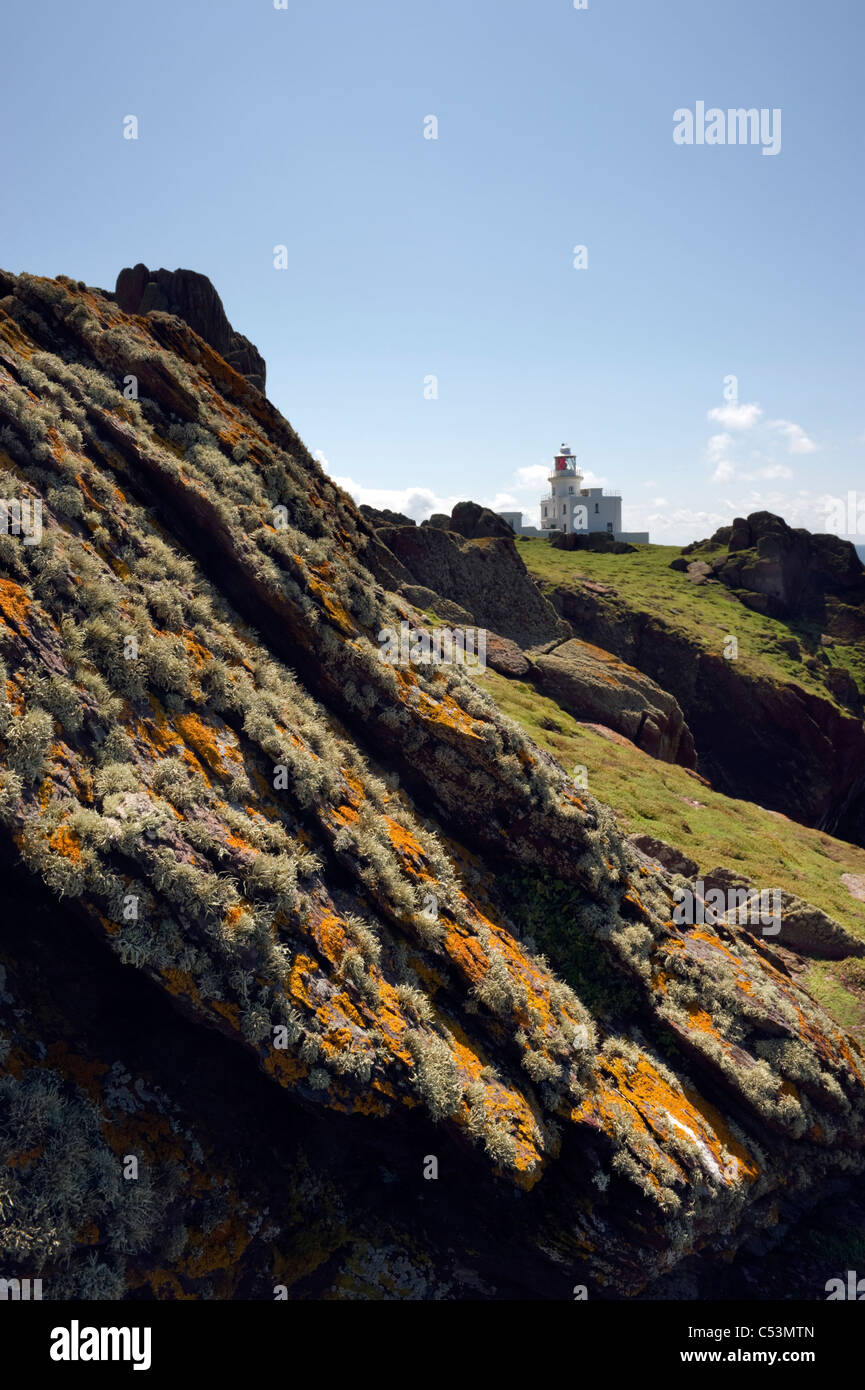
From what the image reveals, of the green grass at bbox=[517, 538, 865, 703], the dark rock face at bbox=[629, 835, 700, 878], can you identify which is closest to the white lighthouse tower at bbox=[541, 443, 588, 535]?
the green grass at bbox=[517, 538, 865, 703]

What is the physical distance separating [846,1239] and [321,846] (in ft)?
41.9

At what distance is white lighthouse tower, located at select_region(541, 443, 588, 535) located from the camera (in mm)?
140000

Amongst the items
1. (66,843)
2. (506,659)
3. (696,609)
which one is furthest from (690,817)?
(696,609)

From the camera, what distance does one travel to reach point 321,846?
10.8 metres

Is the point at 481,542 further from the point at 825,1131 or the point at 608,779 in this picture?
the point at 825,1131

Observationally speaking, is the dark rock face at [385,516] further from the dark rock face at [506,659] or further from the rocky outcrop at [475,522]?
the dark rock face at [506,659]


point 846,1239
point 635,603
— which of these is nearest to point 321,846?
point 846,1239

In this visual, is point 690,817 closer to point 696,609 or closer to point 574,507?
point 696,609

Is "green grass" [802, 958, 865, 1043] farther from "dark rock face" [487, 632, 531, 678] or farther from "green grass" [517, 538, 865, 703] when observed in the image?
"green grass" [517, 538, 865, 703]

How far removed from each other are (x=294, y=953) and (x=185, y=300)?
4355 centimetres

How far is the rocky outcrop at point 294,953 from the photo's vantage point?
8008 millimetres

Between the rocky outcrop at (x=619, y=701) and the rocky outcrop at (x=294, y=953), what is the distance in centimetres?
2056

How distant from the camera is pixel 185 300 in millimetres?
41125

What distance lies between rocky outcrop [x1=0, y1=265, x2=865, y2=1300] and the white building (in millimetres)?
127667
